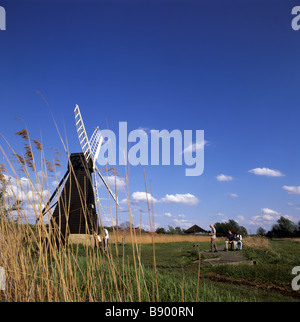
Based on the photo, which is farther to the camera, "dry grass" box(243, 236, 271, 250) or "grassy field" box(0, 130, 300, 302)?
"dry grass" box(243, 236, 271, 250)

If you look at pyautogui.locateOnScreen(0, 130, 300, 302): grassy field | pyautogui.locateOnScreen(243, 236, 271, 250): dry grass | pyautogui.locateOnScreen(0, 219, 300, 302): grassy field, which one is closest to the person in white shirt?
pyautogui.locateOnScreen(243, 236, 271, 250): dry grass

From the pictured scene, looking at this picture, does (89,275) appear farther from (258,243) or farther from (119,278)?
(258,243)

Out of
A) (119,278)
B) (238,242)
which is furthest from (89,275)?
(238,242)

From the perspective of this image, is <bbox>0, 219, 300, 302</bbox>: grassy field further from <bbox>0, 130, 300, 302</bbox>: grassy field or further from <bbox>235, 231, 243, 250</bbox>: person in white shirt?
<bbox>235, 231, 243, 250</bbox>: person in white shirt

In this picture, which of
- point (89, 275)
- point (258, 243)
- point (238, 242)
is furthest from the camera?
point (238, 242)

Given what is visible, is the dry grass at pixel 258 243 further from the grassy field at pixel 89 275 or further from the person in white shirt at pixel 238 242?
the grassy field at pixel 89 275

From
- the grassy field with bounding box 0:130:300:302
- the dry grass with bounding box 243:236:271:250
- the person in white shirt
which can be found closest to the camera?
the grassy field with bounding box 0:130:300:302

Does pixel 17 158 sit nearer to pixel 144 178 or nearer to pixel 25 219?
pixel 25 219

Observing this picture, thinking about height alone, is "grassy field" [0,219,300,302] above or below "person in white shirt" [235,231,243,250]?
above

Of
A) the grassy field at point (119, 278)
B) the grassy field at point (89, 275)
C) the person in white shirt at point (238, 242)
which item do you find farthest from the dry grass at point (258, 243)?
the grassy field at point (89, 275)

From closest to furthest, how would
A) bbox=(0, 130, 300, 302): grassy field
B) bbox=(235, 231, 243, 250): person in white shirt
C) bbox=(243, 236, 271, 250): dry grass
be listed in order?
bbox=(0, 130, 300, 302): grassy field, bbox=(243, 236, 271, 250): dry grass, bbox=(235, 231, 243, 250): person in white shirt

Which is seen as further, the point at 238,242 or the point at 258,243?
the point at 238,242

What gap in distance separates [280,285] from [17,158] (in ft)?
20.7
